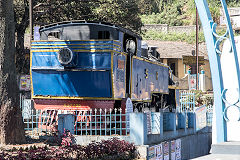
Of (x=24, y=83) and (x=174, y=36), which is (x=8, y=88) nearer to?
(x=24, y=83)

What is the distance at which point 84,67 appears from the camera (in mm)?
15906

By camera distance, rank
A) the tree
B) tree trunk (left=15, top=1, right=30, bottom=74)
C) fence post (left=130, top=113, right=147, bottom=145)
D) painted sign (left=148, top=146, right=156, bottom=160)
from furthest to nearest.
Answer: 1. the tree
2. tree trunk (left=15, top=1, right=30, bottom=74)
3. painted sign (left=148, top=146, right=156, bottom=160)
4. fence post (left=130, top=113, right=147, bottom=145)

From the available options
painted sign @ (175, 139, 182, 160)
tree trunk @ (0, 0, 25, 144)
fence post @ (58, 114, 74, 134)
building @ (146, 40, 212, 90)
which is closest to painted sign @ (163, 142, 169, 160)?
painted sign @ (175, 139, 182, 160)

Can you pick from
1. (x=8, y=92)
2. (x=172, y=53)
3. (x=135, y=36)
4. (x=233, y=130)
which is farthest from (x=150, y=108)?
(x=172, y=53)

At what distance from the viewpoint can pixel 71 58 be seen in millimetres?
15727

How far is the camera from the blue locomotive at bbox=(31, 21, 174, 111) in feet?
51.5

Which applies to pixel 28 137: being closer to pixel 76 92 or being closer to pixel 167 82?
pixel 76 92

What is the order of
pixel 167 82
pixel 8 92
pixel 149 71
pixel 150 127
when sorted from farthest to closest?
pixel 167 82
pixel 149 71
pixel 150 127
pixel 8 92

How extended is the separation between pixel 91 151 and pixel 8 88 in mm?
3619

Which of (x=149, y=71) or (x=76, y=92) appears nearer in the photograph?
(x=76, y=92)

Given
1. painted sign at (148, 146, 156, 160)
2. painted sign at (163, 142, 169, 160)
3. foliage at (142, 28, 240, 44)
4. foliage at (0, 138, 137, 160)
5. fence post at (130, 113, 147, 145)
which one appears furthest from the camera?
foliage at (142, 28, 240, 44)

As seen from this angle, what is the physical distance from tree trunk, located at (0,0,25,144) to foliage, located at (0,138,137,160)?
126 centimetres

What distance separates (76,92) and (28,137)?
7.33ft

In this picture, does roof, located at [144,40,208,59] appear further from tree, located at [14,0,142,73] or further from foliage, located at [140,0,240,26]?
foliage, located at [140,0,240,26]
